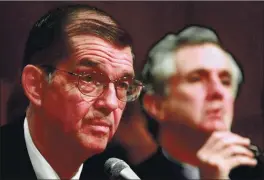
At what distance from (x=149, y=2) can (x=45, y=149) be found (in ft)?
3.38

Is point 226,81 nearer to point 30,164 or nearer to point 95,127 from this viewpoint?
point 95,127

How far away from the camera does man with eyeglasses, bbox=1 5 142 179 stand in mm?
2562

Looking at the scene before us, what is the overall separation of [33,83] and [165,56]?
751mm

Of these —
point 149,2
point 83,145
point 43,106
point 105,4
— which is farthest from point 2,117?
point 149,2

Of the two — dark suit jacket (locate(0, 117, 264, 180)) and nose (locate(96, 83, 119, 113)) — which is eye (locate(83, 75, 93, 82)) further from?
dark suit jacket (locate(0, 117, 264, 180))

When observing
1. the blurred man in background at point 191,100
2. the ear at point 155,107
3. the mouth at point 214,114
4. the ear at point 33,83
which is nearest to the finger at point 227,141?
the blurred man in background at point 191,100

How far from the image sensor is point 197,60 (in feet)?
8.91

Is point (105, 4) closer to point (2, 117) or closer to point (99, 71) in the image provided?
point (99, 71)

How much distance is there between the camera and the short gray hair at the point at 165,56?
2721 millimetres

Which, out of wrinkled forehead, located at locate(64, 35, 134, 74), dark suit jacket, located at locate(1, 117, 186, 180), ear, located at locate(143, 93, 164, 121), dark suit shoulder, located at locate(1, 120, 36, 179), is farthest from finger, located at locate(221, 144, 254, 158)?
dark suit shoulder, located at locate(1, 120, 36, 179)

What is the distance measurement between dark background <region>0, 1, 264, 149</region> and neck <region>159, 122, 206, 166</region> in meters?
0.28

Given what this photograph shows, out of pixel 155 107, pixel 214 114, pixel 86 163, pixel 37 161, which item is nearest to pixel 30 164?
pixel 37 161

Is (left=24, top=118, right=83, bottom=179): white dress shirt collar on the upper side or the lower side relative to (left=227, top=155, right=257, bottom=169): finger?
upper

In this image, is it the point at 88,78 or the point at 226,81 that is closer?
the point at 88,78
